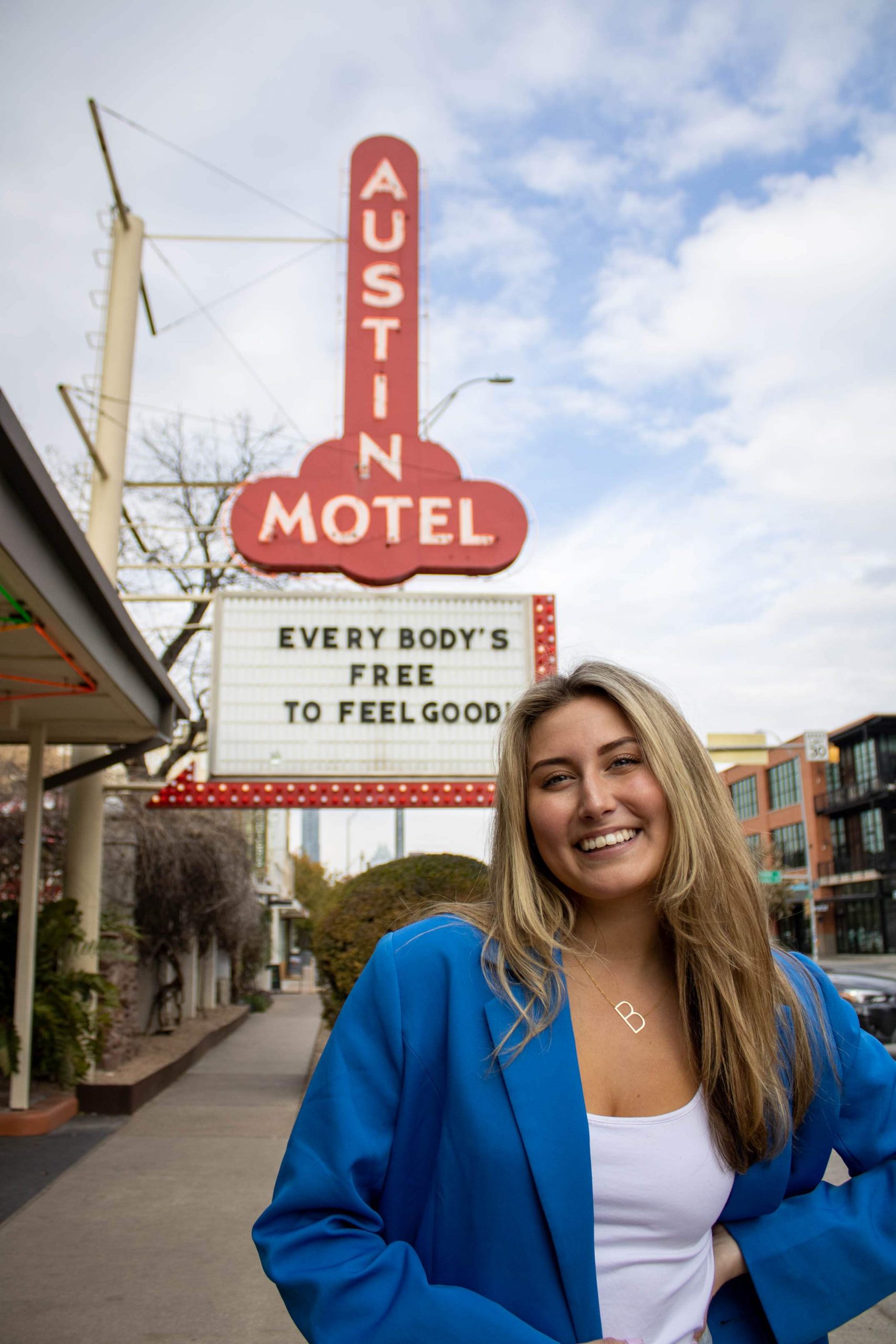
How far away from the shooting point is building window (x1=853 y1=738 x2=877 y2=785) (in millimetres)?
45719

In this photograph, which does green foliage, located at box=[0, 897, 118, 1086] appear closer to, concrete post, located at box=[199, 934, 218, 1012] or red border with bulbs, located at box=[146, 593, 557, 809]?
red border with bulbs, located at box=[146, 593, 557, 809]

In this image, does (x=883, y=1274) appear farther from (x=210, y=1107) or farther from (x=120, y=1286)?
(x=210, y=1107)

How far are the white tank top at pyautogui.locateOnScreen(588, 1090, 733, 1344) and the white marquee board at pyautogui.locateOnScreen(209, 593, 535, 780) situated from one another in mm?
8404

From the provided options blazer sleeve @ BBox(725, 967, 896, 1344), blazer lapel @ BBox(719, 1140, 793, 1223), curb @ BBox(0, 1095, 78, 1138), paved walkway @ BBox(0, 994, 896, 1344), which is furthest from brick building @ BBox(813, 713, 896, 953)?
blazer lapel @ BBox(719, 1140, 793, 1223)

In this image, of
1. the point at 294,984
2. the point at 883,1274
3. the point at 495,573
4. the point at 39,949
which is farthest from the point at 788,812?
the point at 883,1274

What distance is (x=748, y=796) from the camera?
2119 inches

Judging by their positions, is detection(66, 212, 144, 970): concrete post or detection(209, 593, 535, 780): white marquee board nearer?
detection(66, 212, 144, 970): concrete post

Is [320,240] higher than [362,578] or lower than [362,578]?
higher

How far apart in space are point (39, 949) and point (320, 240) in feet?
26.9

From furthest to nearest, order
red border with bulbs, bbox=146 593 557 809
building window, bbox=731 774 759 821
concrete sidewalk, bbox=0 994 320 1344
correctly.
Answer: building window, bbox=731 774 759 821, red border with bulbs, bbox=146 593 557 809, concrete sidewalk, bbox=0 994 320 1344

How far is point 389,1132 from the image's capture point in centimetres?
154

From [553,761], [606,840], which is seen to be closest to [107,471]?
[553,761]

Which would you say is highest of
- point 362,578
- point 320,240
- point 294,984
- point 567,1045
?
point 320,240

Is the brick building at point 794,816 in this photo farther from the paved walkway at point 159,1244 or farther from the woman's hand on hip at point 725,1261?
the woman's hand on hip at point 725,1261
